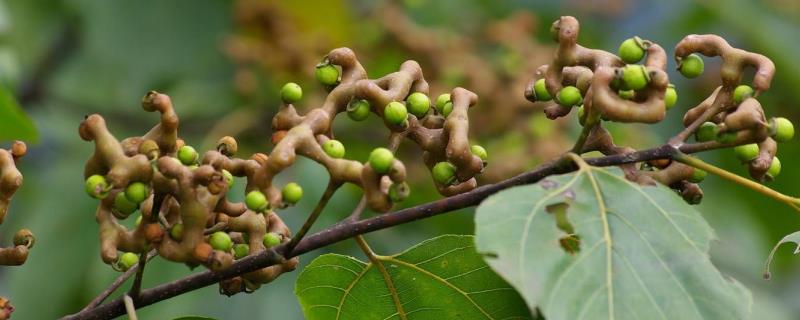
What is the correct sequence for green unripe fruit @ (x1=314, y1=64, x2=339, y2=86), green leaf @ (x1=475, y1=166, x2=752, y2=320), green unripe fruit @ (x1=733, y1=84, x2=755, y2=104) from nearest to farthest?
green leaf @ (x1=475, y1=166, x2=752, y2=320) → green unripe fruit @ (x1=733, y1=84, x2=755, y2=104) → green unripe fruit @ (x1=314, y1=64, x2=339, y2=86)

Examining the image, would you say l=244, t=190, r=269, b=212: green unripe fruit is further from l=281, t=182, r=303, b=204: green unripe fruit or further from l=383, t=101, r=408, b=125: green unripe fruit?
l=383, t=101, r=408, b=125: green unripe fruit

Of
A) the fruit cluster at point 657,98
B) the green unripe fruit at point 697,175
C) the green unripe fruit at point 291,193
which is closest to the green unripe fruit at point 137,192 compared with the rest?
the green unripe fruit at point 291,193

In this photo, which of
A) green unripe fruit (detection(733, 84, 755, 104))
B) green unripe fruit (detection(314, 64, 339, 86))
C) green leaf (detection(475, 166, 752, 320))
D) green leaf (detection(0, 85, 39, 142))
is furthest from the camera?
green leaf (detection(0, 85, 39, 142))

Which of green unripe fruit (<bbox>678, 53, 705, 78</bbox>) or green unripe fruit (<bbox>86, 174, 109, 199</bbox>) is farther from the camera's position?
green unripe fruit (<bbox>678, 53, 705, 78</bbox>)

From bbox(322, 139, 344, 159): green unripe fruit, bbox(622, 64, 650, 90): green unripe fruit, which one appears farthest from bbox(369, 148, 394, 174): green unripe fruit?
bbox(622, 64, 650, 90): green unripe fruit

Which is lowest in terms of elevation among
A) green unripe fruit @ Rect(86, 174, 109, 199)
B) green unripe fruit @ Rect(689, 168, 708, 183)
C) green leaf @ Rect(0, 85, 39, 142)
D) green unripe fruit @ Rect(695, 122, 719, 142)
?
green leaf @ Rect(0, 85, 39, 142)

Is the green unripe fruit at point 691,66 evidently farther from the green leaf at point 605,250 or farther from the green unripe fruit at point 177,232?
the green unripe fruit at point 177,232

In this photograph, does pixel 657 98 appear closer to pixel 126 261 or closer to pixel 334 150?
pixel 334 150
